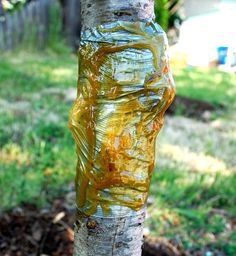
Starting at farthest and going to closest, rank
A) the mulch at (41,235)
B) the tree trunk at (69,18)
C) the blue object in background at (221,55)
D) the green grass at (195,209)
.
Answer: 1. the tree trunk at (69,18)
2. the blue object in background at (221,55)
3. the green grass at (195,209)
4. the mulch at (41,235)

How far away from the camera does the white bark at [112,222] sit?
96 centimetres

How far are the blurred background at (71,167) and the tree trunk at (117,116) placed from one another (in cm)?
65

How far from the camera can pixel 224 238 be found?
2.54 meters

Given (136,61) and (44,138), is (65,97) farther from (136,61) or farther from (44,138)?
(136,61)

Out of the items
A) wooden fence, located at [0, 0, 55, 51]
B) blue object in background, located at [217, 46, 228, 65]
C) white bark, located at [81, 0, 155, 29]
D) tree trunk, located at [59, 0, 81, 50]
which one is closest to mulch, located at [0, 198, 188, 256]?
white bark, located at [81, 0, 155, 29]

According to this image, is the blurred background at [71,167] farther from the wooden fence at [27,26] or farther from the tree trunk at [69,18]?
the tree trunk at [69,18]

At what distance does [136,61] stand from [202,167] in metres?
2.51

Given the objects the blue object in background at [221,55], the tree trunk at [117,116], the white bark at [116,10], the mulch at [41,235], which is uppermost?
the white bark at [116,10]

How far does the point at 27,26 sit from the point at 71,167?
232 inches

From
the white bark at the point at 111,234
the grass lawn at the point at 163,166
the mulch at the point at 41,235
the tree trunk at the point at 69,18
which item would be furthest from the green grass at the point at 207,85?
the white bark at the point at 111,234

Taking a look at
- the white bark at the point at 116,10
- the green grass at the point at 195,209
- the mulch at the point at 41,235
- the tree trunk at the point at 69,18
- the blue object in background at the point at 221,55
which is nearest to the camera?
the white bark at the point at 116,10

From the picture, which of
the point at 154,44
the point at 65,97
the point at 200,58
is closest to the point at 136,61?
the point at 154,44

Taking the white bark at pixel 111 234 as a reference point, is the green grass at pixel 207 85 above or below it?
below

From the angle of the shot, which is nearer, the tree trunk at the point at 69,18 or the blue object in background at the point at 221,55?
the blue object in background at the point at 221,55
